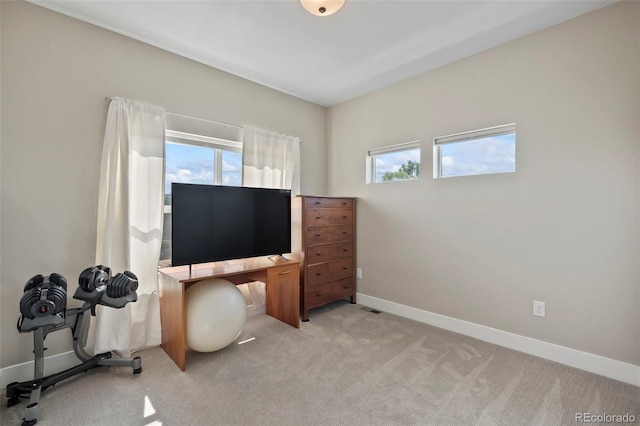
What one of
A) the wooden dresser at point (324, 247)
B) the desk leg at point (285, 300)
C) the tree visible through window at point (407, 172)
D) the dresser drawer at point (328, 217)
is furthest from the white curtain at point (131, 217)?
the tree visible through window at point (407, 172)

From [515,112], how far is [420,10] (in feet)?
3.95

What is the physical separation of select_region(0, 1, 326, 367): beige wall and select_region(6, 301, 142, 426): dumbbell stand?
271mm

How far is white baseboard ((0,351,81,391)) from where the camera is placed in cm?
194

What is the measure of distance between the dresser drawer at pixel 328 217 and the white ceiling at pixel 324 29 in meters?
1.54

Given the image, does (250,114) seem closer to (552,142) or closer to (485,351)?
(552,142)

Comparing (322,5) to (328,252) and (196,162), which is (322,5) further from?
(328,252)

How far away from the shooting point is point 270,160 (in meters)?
3.34

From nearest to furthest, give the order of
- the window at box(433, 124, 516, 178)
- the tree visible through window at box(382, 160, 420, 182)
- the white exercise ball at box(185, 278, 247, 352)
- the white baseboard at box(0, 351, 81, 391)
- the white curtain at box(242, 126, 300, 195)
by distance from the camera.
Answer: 1. the white baseboard at box(0, 351, 81, 391)
2. the white exercise ball at box(185, 278, 247, 352)
3. the window at box(433, 124, 516, 178)
4. the white curtain at box(242, 126, 300, 195)
5. the tree visible through window at box(382, 160, 420, 182)

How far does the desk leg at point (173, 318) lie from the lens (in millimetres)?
2160

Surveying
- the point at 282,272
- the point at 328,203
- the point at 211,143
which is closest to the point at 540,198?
the point at 328,203

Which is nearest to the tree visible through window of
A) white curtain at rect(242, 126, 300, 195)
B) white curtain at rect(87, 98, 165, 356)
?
white curtain at rect(242, 126, 300, 195)

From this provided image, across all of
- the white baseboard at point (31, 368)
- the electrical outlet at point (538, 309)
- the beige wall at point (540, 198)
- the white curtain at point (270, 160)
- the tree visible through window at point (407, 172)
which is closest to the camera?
the white baseboard at point (31, 368)

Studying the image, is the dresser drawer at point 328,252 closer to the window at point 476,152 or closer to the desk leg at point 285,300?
the desk leg at point 285,300

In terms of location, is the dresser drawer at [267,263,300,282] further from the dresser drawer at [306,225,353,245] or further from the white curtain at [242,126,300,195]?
the white curtain at [242,126,300,195]
